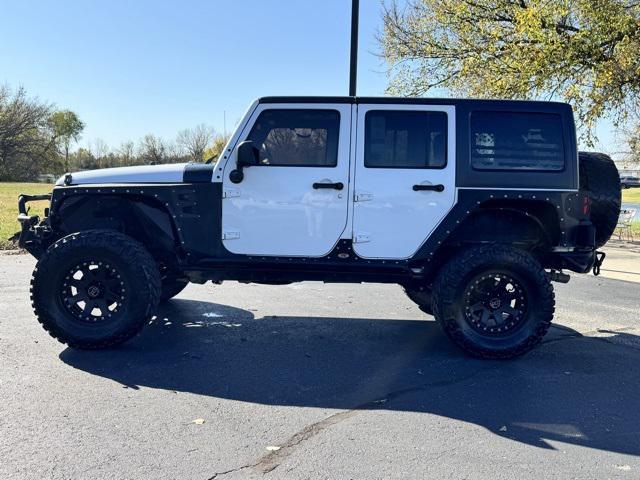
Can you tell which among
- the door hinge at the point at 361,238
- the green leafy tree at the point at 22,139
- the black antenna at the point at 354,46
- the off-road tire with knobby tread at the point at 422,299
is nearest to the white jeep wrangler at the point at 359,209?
the door hinge at the point at 361,238

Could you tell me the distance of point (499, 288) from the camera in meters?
4.89

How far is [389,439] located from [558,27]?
10491 millimetres

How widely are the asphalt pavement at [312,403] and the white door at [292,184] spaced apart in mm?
1024

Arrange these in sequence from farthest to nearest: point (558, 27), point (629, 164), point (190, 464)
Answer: point (629, 164), point (558, 27), point (190, 464)

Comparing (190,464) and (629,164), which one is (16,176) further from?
(190,464)

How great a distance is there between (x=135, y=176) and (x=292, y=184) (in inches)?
56.4

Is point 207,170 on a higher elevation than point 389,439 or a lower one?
higher

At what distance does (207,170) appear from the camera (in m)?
4.88

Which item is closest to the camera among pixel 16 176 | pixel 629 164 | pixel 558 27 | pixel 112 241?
pixel 112 241

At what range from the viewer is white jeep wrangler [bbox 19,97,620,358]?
4746 mm

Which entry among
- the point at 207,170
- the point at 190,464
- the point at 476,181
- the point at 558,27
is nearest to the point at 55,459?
the point at 190,464

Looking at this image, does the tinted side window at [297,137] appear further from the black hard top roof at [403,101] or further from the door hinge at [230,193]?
the door hinge at [230,193]

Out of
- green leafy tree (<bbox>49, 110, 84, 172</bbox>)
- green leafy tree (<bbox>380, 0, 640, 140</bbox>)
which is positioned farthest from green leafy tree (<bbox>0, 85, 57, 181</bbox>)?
green leafy tree (<bbox>380, 0, 640, 140</bbox>)

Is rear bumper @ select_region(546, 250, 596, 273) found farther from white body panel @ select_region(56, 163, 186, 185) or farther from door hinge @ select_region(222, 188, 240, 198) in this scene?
white body panel @ select_region(56, 163, 186, 185)
